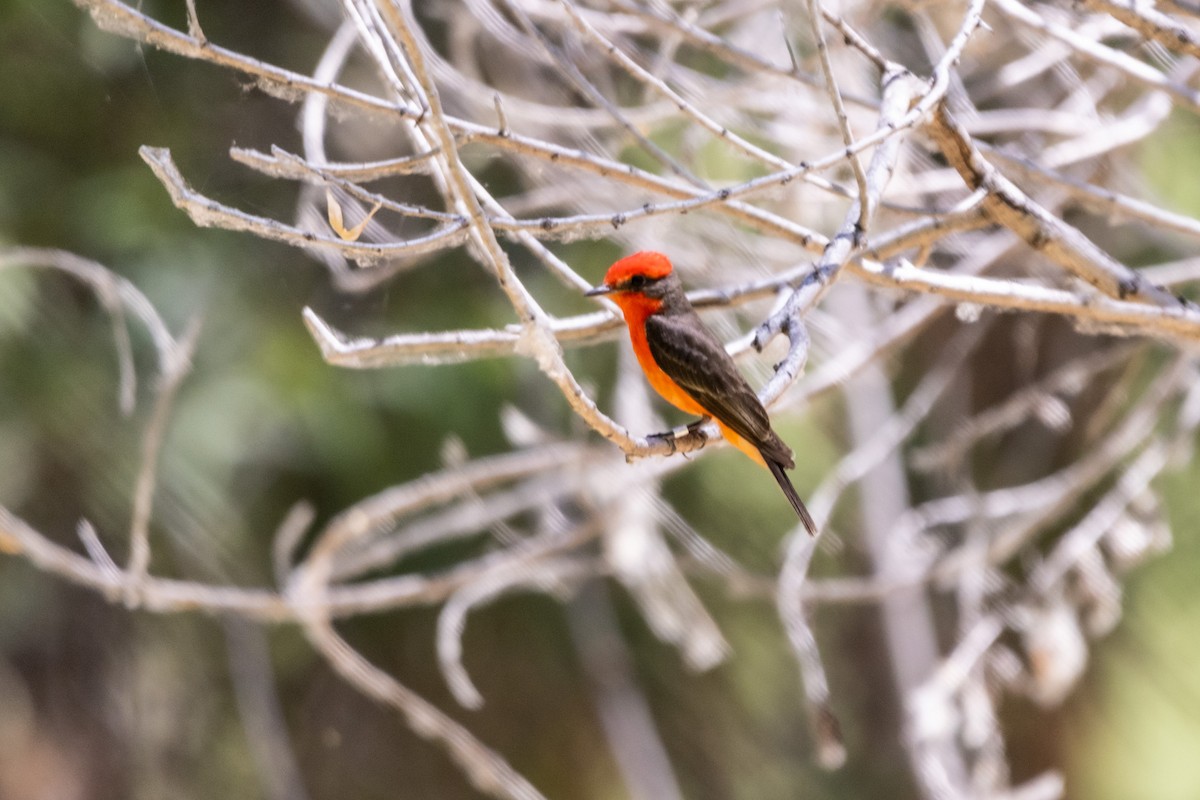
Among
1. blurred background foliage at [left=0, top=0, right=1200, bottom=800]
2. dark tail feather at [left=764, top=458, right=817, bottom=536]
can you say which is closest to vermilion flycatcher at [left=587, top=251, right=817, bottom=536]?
dark tail feather at [left=764, top=458, right=817, bottom=536]

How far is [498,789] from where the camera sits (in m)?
4.43

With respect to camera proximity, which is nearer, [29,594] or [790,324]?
[790,324]

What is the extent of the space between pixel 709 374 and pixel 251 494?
3.39m

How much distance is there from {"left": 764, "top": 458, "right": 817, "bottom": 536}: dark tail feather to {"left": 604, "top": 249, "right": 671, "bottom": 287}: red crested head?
60 cm

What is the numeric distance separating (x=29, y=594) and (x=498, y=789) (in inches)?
122

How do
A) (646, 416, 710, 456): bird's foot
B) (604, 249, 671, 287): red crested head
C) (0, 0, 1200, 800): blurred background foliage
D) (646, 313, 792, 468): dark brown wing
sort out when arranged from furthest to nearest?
A: (0, 0, 1200, 800): blurred background foliage
(604, 249, 671, 287): red crested head
(646, 313, 792, 468): dark brown wing
(646, 416, 710, 456): bird's foot

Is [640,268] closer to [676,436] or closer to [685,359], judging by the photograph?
[685,359]

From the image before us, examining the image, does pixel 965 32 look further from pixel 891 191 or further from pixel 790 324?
pixel 891 191

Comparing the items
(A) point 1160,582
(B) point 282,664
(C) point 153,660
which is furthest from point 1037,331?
(C) point 153,660

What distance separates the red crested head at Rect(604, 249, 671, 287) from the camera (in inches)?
140

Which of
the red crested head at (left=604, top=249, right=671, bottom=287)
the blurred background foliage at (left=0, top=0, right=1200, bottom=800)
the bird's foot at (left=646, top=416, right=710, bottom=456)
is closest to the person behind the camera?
the bird's foot at (left=646, top=416, right=710, bottom=456)

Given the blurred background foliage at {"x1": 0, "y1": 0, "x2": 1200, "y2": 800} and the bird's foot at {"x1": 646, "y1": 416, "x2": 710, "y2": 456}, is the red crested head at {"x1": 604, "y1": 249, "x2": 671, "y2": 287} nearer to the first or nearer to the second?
the bird's foot at {"x1": 646, "y1": 416, "x2": 710, "y2": 456}

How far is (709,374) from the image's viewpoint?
130 inches

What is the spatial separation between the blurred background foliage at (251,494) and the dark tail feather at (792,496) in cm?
211
